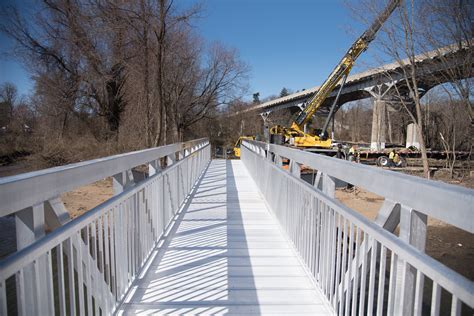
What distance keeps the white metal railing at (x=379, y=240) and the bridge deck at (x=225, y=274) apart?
218 mm

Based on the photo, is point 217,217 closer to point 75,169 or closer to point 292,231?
point 292,231

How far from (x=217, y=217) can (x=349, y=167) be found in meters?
2.97

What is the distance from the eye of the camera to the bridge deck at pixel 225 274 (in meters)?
2.29

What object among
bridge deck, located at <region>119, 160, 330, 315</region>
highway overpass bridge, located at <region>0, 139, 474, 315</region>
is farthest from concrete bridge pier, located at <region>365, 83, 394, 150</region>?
bridge deck, located at <region>119, 160, 330, 315</region>

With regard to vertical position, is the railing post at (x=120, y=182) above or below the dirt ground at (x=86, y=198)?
above

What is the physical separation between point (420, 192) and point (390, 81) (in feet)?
81.7

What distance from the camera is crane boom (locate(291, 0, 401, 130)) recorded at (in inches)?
534

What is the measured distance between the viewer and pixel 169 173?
409 centimetres

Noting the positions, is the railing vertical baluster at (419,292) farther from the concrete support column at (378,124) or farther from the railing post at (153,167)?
the concrete support column at (378,124)

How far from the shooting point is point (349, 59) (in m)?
22.2

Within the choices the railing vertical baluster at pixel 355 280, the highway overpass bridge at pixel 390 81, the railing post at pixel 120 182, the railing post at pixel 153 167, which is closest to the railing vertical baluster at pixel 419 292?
the railing vertical baluster at pixel 355 280

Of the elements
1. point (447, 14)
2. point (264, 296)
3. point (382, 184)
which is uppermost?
point (447, 14)

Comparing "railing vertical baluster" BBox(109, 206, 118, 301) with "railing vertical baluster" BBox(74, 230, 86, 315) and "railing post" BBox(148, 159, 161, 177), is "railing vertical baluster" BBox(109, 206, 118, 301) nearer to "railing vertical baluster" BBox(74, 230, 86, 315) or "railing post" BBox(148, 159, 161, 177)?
"railing vertical baluster" BBox(74, 230, 86, 315)

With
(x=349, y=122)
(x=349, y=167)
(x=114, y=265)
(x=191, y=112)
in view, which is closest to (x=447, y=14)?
(x=349, y=167)
